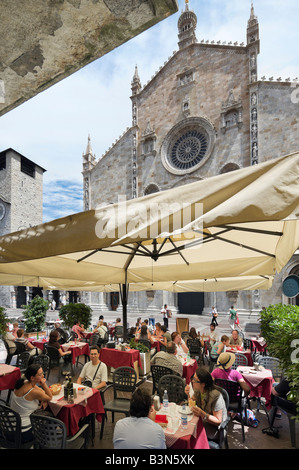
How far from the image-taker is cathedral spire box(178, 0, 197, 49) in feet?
79.0

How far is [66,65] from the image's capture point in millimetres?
2139

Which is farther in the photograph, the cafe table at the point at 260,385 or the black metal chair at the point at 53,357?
the black metal chair at the point at 53,357

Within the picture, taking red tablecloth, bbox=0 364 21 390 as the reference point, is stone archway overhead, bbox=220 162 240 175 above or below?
above

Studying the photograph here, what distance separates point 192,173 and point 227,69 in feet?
28.6

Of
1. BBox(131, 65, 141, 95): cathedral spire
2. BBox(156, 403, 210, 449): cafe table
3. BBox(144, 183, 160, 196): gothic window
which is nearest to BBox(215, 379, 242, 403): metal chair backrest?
BBox(156, 403, 210, 449): cafe table

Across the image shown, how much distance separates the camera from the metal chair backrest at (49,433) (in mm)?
3182

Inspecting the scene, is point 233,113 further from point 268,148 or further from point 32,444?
point 32,444

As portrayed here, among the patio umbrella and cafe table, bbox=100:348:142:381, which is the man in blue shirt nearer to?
the patio umbrella

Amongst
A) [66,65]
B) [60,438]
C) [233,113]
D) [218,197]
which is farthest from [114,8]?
[233,113]

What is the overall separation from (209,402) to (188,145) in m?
22.7

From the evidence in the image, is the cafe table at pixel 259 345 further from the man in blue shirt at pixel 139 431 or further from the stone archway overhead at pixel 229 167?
the stone archway overhead at pixel 229 167

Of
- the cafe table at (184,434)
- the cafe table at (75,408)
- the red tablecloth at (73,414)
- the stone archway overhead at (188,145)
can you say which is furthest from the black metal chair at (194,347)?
the stone archway overhead at (188,145)

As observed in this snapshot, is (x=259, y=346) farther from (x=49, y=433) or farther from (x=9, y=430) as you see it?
(x=9, y=430)

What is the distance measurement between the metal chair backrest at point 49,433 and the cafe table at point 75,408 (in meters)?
0.58
